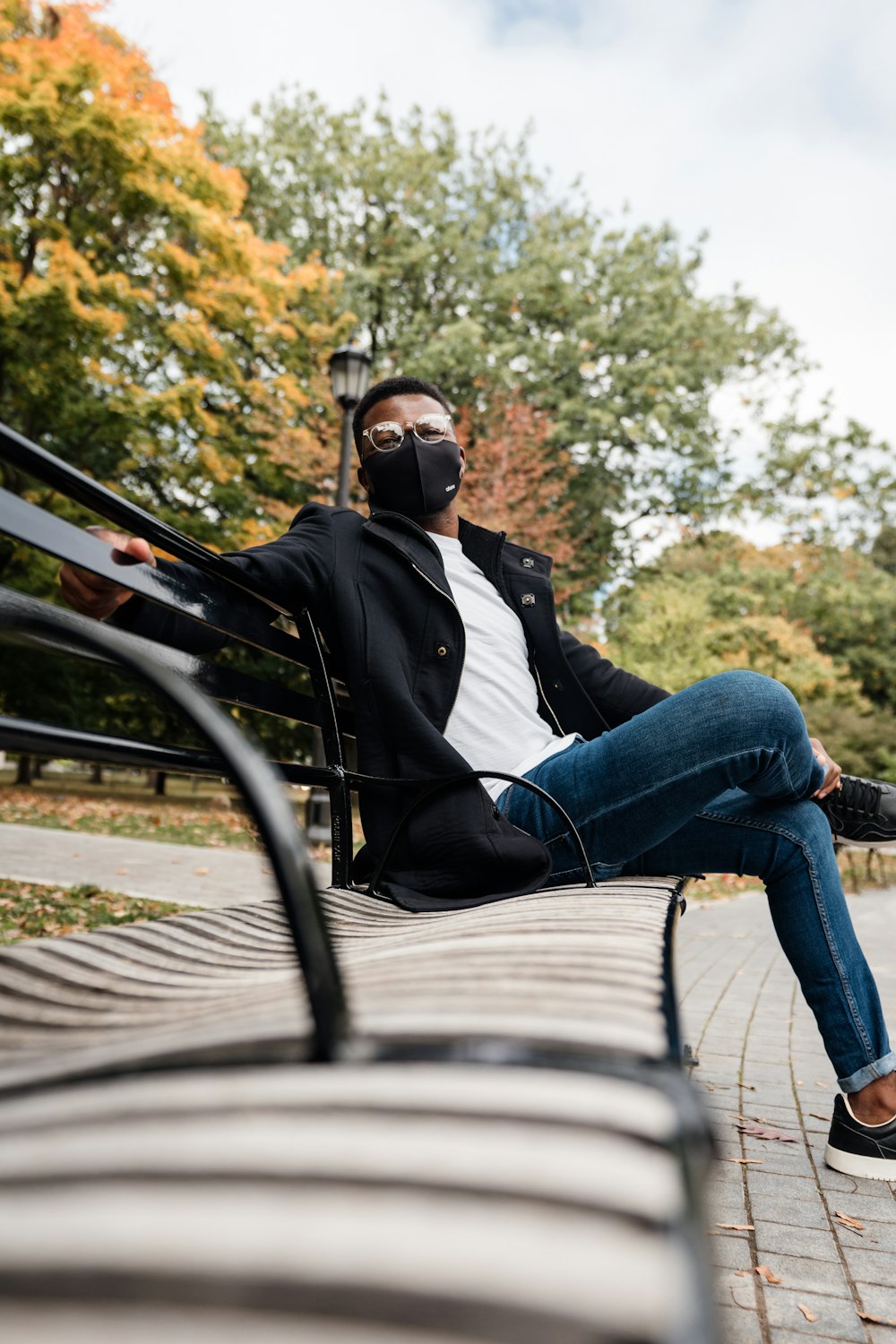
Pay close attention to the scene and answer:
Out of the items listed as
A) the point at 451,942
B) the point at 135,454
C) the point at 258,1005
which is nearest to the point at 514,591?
the point at 451,942

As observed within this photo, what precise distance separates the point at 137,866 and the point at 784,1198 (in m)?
6.71

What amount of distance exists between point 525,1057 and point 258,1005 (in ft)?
1.20

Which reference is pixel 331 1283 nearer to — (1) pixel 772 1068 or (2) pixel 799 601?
(1) pixel 772 1068

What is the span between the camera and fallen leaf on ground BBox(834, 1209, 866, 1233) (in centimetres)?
208

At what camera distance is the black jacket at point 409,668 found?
1924 millimetres

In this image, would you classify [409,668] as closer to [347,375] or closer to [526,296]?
[347,375]

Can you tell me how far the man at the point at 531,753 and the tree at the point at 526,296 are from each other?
17.0 meters

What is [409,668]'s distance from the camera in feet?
7.32

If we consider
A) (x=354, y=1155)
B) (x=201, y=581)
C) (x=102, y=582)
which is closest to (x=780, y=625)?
(x=201, y=581)

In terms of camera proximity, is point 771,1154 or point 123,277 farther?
point 123,277

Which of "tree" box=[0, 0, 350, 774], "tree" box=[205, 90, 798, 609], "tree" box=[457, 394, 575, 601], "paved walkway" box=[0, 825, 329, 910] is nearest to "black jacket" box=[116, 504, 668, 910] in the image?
"paved walkway" box=[0, 825, 329, 910]

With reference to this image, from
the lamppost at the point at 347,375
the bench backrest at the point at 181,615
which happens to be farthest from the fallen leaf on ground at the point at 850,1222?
the lamppost at the point at 347,375

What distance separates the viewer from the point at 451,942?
116 centimetres

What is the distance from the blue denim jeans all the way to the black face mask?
0.88 meters
